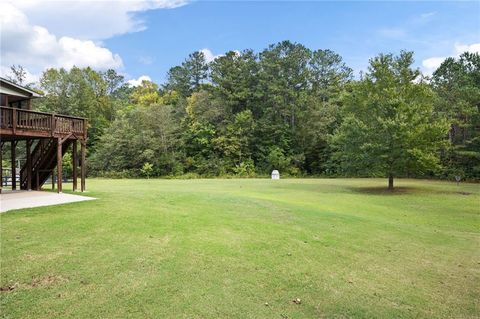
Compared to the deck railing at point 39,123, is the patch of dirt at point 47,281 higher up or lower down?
lower down

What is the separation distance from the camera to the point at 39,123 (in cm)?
1202

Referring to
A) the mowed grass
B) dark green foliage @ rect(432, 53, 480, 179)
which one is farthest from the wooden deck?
dark green foliage @ rect(432, 53, 480, 179)

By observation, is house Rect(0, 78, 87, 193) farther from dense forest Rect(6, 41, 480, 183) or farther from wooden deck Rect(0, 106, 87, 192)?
dense forest Rect(6, 41, 480, 183)

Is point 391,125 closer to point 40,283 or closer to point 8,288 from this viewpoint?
point 40,283

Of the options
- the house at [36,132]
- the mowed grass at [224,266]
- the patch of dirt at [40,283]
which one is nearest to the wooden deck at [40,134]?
the house at [36,132]

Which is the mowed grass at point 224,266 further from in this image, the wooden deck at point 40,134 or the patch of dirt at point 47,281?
the wooden deck at point 40,134

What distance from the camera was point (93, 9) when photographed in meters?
8.81

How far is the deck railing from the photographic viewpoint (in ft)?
35.8

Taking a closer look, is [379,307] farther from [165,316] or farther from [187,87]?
[187,87]

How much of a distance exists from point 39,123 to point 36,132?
55 centimetres

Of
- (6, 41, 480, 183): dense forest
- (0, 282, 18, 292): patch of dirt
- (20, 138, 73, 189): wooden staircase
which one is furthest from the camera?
(6, 41, 480, 183): dense forest

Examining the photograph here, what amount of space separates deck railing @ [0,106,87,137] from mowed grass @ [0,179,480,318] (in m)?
4.53

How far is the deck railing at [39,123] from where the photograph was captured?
10915 millimetres

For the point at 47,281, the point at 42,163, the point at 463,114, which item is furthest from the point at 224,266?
the point at 463,114
